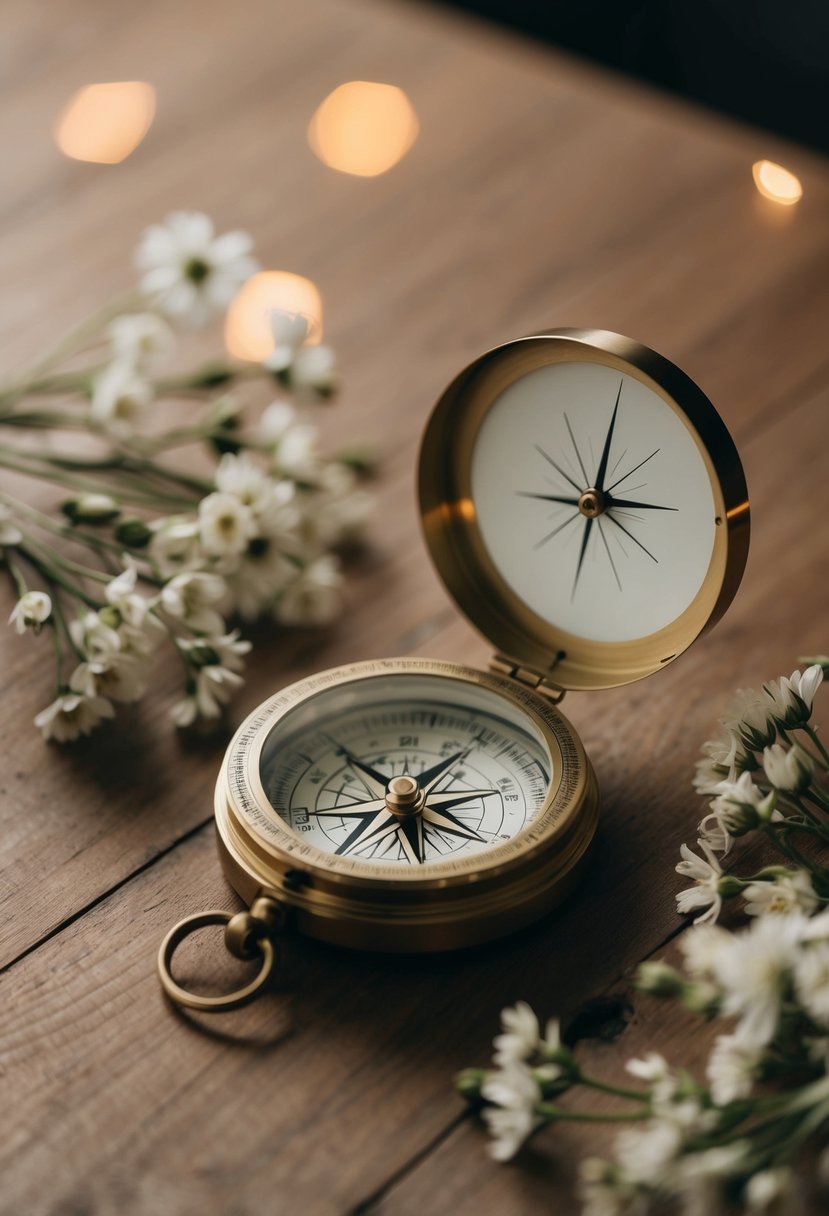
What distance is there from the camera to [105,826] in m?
1.14

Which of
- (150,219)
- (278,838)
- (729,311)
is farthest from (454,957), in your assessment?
(150,219)

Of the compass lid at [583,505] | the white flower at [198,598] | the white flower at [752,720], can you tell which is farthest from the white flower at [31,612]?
the white flower at [752,720]

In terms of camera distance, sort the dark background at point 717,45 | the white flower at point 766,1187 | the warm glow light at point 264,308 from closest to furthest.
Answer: the white flower at point 766,1187, the warm glow light at point 264,308, the dark background at point 717,45

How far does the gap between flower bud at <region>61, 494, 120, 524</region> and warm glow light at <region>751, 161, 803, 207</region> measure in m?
1.20

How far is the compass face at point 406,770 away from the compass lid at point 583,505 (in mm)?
86

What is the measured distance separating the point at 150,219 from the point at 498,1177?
60.8 inches

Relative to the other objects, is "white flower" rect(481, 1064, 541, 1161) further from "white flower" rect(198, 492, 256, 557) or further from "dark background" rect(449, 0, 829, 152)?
"dark background" rect(449, 0, 829, 152)

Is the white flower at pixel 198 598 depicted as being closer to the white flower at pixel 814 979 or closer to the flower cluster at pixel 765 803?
the flower cluster at pixel 765 803

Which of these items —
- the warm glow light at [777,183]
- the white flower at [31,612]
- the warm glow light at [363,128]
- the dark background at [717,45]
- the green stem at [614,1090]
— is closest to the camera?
Result: the green stem at [614,1090]

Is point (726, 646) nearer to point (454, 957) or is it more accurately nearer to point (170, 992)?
point (454, 957)

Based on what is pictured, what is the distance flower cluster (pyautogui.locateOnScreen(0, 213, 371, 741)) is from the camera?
120 centimetres

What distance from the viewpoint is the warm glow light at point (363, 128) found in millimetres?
2102

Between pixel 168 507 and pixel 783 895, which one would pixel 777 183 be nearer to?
pixel 168 507

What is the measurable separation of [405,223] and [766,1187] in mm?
1567
